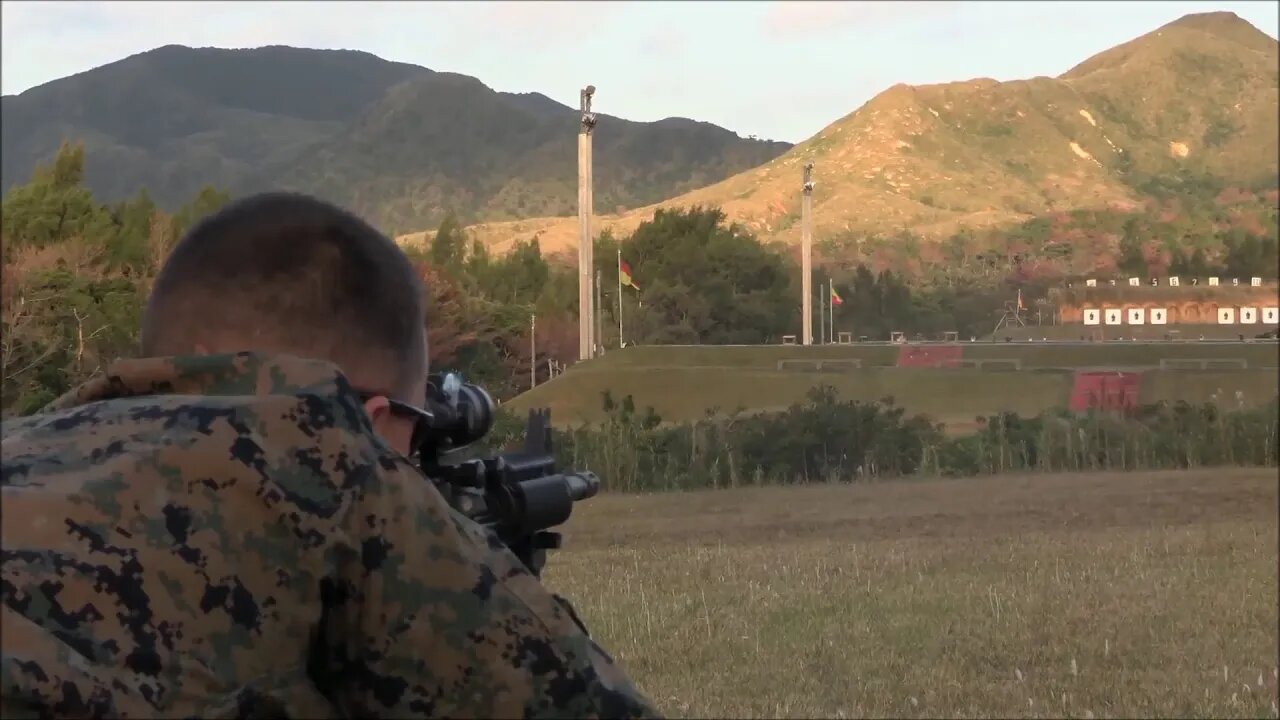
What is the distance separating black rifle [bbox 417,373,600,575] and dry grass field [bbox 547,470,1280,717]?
2301 millimetres

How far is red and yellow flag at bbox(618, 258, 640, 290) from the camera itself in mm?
9873

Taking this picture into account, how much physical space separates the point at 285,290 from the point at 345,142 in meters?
12.4

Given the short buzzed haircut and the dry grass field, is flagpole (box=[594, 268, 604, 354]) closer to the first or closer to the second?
the dry grass field

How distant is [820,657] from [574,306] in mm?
5261

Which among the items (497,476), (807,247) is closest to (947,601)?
(497,476)

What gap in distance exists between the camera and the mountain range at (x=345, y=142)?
2668 millimetres

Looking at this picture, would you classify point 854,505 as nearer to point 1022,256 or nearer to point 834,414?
point 834,414

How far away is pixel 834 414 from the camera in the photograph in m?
8.59

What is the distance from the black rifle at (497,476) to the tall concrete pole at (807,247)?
325 inches

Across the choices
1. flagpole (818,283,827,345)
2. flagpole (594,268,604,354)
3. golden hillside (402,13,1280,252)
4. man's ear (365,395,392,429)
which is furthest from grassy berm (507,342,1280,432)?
man's ear (365,395,392,429)

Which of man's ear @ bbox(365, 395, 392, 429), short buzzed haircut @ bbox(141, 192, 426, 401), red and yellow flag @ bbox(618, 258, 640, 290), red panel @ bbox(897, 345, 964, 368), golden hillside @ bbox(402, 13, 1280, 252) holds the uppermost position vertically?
golden hillside @ bbox(402, 13, 1280, 252)

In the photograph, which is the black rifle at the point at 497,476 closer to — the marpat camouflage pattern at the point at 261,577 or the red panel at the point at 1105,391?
the marpat camouflage pattern at the point at 261,577

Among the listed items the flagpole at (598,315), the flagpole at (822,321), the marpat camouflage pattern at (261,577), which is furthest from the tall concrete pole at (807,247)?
the marpat camouflage pattern at (261,577)

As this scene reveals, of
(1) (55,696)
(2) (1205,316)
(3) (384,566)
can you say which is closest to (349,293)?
(3) (384,566)
